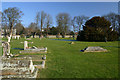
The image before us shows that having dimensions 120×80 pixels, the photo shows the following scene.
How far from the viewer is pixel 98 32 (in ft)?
91.5

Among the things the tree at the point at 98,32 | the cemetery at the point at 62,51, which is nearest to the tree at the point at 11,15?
the cemetery at the point at 62,51

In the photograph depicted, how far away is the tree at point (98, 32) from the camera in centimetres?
2708

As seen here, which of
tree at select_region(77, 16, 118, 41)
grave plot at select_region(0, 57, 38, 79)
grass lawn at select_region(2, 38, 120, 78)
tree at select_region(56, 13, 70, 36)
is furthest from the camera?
tree at select_region(56, 13, 70, 36)

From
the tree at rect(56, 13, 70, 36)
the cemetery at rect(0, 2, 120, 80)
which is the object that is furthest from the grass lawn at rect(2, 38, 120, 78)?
the tree at rect(56, 13, 70, 36)

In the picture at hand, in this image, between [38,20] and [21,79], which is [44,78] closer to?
[21,79]

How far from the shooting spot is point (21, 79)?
13.3ft

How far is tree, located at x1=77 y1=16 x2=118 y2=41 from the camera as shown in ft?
88.8

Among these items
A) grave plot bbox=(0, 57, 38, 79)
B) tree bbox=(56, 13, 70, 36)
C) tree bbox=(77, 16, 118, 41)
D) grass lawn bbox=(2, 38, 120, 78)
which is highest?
tree bbox=(56, 13, 70, 36)

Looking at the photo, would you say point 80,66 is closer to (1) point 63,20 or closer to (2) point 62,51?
(2) point 62,51

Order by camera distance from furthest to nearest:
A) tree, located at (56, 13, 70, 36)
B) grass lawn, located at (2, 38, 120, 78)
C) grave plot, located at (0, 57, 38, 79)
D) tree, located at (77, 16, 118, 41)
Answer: tree, located at (56, 13, 70, 36) → tree, located at (77, 16, 118, 41) → grass lawn, located at (2, 38, 120, 78) → grave plot, located at (0, 57, 38, 79)

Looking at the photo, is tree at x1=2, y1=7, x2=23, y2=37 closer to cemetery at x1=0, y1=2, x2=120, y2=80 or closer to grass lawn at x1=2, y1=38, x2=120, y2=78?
cemetery at x1=0, y1=2, x2=120, y2=80

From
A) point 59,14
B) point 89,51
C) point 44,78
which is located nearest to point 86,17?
point 59,14

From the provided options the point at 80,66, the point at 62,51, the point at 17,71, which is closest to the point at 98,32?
the point at 62,51

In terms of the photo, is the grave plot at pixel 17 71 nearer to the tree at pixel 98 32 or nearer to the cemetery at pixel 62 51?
the cemetery at pixel 62 51
